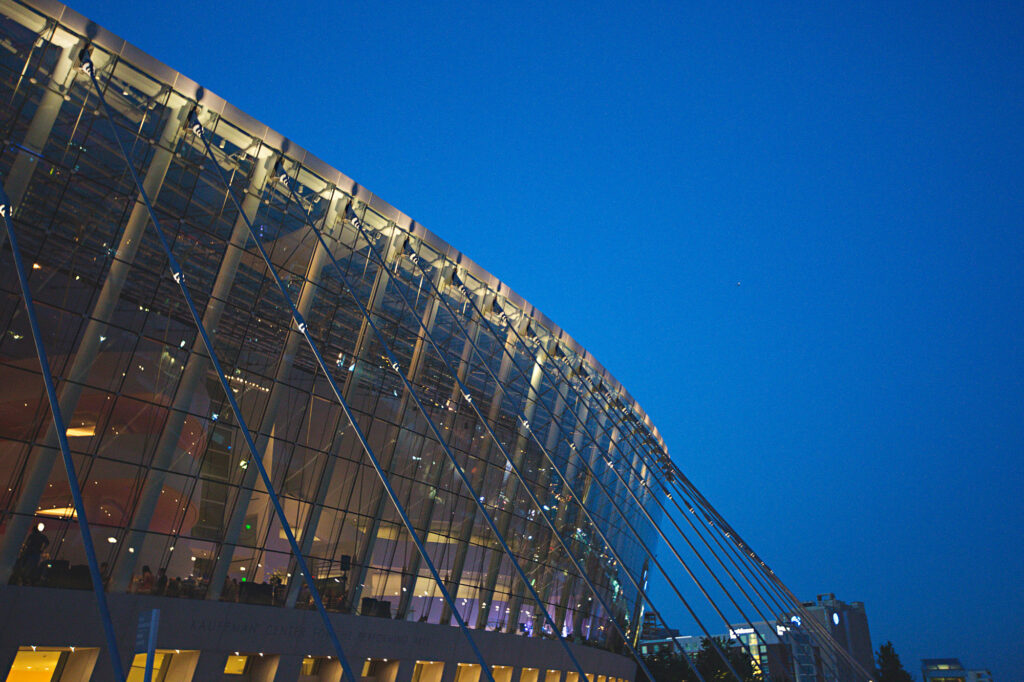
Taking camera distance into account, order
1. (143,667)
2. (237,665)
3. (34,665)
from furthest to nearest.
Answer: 1. (237,665)
2. (143,667)
3. (34,665)

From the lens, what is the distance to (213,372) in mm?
20734

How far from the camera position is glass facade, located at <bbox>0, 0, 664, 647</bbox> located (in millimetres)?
17125

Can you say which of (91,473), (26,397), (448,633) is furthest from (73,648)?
(448,633)

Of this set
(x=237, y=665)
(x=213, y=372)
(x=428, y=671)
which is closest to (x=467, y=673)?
(x=428, y=671)

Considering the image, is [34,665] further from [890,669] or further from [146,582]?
[890,669]

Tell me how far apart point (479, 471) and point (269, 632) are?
9803 mm

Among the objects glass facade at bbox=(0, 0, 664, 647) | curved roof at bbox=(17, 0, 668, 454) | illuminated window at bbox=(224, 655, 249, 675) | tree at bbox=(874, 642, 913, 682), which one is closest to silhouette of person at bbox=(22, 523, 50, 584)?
glass facade at bbox=(0, 0, 664, 647)

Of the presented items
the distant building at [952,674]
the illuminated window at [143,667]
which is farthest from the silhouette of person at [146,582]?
the distant building at [952,674]

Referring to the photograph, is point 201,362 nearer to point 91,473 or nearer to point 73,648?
point 91,473

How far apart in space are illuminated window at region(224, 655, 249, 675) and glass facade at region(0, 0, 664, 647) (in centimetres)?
151

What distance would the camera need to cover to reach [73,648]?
627 inches

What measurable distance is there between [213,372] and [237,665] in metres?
7.67

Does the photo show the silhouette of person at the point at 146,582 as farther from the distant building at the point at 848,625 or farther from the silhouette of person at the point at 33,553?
the distant building at the point at 848,625

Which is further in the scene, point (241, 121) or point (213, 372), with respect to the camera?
point (213, 372)
